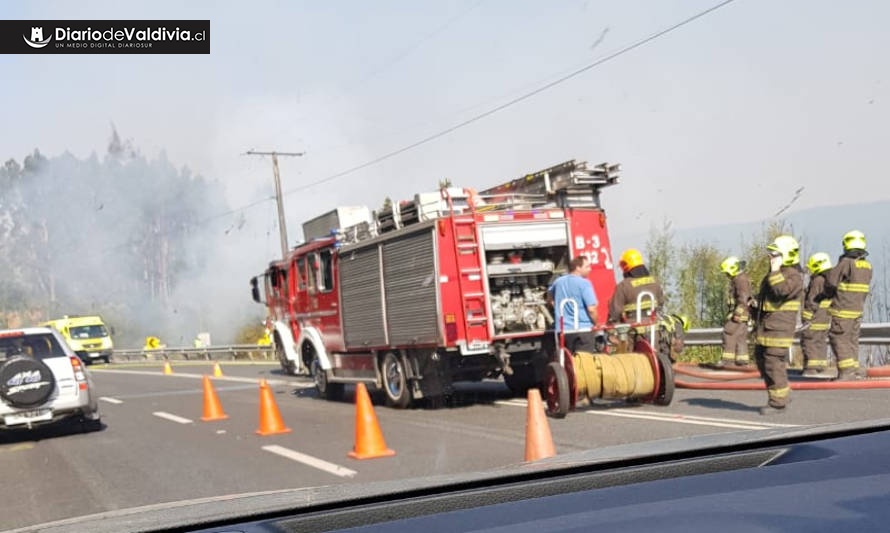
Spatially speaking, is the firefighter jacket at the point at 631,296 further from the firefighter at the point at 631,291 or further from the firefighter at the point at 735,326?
the firefighter at the point at 735,326

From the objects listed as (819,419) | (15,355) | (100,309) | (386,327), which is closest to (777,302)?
(819,419)

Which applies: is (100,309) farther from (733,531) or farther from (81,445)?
(733,531)

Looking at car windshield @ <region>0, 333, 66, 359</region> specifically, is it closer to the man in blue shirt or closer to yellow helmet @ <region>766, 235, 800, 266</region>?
the man in blue shirt

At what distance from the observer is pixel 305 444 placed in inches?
396

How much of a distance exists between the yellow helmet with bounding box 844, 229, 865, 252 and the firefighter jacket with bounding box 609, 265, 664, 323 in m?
2.54

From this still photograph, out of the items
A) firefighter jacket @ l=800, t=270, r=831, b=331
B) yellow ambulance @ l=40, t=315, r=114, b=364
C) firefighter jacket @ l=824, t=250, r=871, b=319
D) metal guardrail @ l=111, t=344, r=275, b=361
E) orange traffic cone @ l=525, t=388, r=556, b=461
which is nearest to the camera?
orange traffic cone @ l=525, t=388, r=556, b=461

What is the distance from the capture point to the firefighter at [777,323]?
9172 mm

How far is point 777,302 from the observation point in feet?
30.5

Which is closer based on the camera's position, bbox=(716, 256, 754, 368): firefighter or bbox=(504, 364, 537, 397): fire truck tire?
bbox=(504, 364, 537, 397): fire truck tire

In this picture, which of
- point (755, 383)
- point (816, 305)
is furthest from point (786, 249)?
point (816, 305)

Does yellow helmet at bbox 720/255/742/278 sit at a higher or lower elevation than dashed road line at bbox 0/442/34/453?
higher

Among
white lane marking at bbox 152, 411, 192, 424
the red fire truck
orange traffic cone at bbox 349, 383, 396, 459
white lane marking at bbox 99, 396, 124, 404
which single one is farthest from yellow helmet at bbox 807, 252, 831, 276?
white lane marking at bbox 99, 396, 124, 404

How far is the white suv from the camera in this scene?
11242mm

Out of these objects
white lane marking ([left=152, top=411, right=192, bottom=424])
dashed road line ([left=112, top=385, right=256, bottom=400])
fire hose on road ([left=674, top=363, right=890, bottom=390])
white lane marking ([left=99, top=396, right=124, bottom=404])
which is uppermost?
white lane marking ([left=99, top=396, right=124, bottom=404])
